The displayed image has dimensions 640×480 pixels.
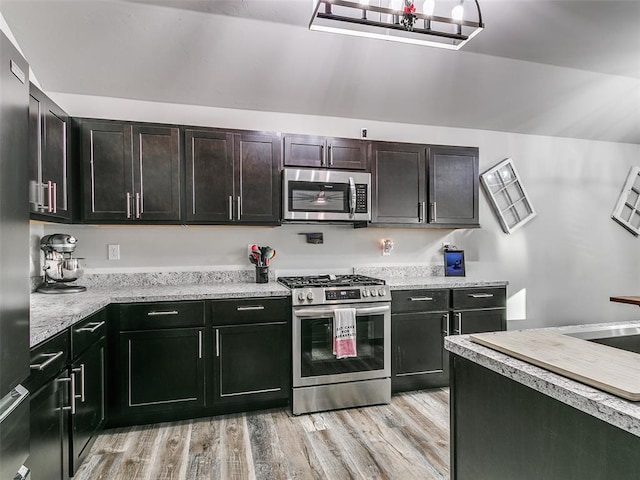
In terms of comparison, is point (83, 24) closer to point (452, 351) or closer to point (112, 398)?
point (112, 398)

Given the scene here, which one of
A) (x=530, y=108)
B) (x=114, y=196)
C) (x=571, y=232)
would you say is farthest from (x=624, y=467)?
(x=571, y=232)

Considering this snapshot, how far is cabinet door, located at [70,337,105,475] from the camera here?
1928 mm

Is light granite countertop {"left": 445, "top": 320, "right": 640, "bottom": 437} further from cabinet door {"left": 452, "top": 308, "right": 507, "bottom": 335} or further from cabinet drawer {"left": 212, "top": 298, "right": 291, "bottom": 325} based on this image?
cabinet door {"left": 452, "top": 308, "right": 507, "bottom": 335}

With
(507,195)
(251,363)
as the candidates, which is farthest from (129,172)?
(507,195)

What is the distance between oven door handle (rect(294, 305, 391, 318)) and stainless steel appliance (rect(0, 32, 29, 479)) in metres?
1.84

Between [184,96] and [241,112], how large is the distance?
19.3 inches

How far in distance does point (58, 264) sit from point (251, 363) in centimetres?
153

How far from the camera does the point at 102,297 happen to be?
243cm

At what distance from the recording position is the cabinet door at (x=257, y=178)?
118 inches

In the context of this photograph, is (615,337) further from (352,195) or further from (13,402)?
(352,195)

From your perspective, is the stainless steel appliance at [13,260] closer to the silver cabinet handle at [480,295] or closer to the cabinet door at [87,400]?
the cabinet door at [87,400]

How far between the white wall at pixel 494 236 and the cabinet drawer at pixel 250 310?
2.29ft

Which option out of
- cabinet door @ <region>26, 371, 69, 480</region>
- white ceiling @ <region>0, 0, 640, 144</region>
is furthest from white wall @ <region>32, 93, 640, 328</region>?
cabinet door @ <region>26, 371, 69, 480</region>

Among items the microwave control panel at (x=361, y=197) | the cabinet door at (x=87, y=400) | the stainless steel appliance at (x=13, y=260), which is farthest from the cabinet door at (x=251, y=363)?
the stainless steel appliance at (x=13, y=260)
